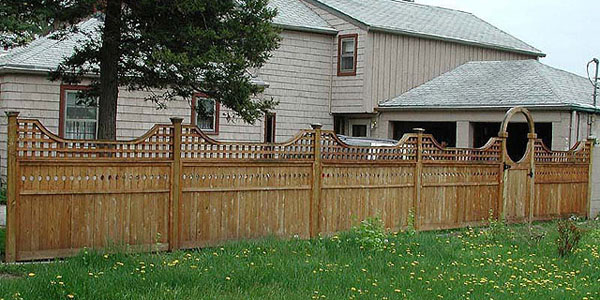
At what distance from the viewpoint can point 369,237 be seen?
1138 centimetres

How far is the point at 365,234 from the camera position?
11484 mm

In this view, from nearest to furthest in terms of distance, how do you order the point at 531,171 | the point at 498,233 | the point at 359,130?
the point at 498,233
the point at 531,171
the point at 359,130

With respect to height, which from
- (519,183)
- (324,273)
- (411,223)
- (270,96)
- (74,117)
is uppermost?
(270,96)

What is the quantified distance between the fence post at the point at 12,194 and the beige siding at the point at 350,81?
1598cm

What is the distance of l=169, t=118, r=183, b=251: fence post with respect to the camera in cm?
1106

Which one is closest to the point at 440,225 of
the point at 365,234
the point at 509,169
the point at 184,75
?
the point at 509,169

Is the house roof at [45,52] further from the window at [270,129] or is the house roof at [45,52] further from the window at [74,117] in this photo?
the window at [270,129]

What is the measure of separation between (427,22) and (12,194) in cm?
2074

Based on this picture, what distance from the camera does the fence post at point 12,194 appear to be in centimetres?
965

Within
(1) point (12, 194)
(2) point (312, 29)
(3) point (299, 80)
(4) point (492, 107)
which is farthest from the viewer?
Answer: (3) point (299, 80)

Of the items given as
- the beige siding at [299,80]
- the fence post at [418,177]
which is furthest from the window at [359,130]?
the fence post at [418,177]

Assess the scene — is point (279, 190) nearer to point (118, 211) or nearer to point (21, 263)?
point (118, 211)

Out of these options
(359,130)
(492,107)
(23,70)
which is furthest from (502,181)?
(23,70)

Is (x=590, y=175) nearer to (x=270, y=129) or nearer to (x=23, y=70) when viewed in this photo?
(x=270, y=129)
